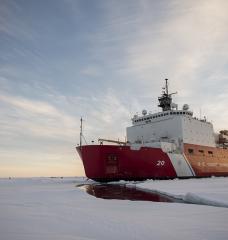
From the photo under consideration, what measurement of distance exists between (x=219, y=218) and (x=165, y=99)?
30.2 metres

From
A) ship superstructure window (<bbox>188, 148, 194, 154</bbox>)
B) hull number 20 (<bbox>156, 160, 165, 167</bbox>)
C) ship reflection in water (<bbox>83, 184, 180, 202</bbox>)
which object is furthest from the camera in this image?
ship superstructure window (<bbox>188, 148, 194, 154</bbox>)

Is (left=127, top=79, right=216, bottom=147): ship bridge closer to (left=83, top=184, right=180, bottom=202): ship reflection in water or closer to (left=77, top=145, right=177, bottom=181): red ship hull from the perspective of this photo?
(left=77, top=145, right=177, bottom=181): red ship hull

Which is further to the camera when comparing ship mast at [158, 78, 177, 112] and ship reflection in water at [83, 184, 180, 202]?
ship mast at [158, 78, 177, 112]

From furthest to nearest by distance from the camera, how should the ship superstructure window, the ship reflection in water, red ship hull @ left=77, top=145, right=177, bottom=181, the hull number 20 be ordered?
1. the ship superstructure window
2. the hull number 20
3. red ship hull @ left=77, top=145, right=177, bottom=181
4. the ship reflection in water

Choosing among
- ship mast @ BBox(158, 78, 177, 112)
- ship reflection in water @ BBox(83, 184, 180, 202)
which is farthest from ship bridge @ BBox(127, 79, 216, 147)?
ship reflection in water @ BBox(83, 184, 180, 202)

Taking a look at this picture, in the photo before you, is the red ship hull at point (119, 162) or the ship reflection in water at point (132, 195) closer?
the ship reflection in water at point (132, 195)

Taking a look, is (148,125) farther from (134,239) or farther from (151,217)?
(134,239)

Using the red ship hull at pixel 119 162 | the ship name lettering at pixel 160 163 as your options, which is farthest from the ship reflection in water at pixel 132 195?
the ship name lettering at pixel 160 163

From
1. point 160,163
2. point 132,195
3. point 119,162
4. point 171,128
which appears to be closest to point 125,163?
point 119,162

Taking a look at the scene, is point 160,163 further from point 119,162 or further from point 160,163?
point 119,162

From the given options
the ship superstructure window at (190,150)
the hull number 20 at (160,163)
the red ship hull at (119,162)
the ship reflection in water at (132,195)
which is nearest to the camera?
the ship reflection in water at (132,195)

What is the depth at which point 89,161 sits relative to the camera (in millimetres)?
24453

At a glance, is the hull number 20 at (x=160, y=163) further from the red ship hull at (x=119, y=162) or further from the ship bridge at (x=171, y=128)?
the ship bridge at (x=171, y=128)

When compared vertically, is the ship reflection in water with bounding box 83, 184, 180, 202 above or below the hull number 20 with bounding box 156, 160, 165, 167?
below
